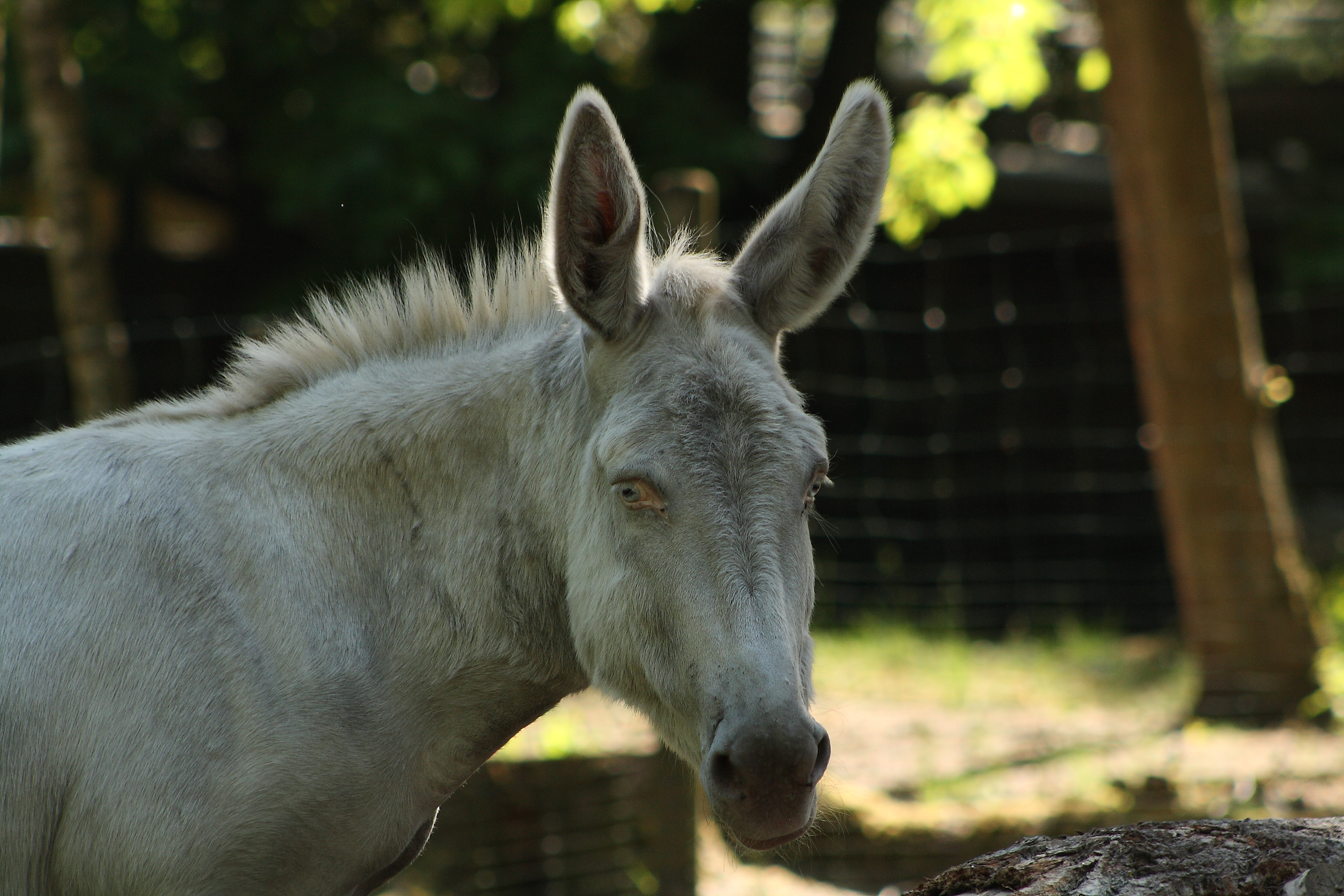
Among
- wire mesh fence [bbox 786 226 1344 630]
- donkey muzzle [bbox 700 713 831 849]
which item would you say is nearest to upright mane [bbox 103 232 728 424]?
donkey muzzle [bbox 700 713 831 849]

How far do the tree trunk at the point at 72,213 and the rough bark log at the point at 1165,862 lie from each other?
163 inches

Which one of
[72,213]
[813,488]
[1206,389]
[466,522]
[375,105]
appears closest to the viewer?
[813,488]

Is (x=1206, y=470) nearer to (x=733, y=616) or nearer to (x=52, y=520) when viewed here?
(x=733, y=616)

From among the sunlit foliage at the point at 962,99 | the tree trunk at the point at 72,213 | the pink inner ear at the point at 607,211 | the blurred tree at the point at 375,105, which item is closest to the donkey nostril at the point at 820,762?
the pink inner ear at the point at 607,211

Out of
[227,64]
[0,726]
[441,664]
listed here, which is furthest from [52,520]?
[227,64]

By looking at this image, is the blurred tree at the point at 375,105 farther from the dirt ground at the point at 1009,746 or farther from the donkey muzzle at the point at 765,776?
the donkey muzzle at the point at 765,776

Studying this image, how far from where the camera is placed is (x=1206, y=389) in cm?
616

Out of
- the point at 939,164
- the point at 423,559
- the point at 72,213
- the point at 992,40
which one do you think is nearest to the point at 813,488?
the point at 423,559

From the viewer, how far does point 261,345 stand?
2.68 meters

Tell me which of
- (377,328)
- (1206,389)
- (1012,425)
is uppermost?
(377,328)

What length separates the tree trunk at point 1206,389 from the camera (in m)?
6.08

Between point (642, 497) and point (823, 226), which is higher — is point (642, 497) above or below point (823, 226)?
below

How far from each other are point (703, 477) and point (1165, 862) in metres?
1.11

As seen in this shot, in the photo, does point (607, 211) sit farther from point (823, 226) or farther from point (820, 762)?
point (820, 762)
